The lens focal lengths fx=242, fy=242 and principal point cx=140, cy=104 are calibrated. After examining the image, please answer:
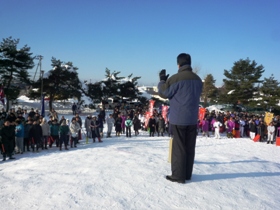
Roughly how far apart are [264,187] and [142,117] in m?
16.2

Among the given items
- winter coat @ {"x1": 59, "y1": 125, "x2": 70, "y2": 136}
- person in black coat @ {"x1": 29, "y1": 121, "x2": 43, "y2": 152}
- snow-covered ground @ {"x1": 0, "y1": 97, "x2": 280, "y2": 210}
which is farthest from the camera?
winter coat @ {"x1": 59, "y1": 125, "x2": 70, "y2": 136}

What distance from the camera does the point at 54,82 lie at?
89.7 feet

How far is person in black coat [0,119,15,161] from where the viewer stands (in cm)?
875

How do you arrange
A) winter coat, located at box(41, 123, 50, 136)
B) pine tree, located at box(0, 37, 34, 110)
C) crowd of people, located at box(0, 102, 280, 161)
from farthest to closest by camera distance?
1. pine tree, located at box(0, 37, 34, 110)
2. winter coat, located at box(41, 123, 50, 136)
3. crowd of people, located at box(0, 102, 280, 161)

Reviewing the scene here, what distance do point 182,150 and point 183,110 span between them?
2.03 feet

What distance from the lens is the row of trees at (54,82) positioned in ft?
76.7

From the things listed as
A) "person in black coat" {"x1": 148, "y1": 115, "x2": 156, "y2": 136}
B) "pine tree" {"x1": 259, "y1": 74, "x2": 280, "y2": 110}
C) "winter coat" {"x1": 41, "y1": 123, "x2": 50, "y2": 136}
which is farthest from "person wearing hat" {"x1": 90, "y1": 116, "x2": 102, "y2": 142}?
"pine tree" {"x1": 259, "y1": 74, "x2": 280, "y2": 110}

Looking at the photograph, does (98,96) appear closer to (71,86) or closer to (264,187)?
(71,86)

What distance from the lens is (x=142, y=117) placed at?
1997 centimetres

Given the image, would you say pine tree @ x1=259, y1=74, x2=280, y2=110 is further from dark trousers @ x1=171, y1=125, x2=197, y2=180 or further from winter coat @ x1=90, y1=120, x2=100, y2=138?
dark trousers @ x1=171, y1=125, x2=197, y2=180

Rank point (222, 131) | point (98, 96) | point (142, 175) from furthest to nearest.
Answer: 1. point (98, 96)
2. point (222, 131)
3. point (142, 175)

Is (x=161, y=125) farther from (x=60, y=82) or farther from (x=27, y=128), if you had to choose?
(x=60, y=82)

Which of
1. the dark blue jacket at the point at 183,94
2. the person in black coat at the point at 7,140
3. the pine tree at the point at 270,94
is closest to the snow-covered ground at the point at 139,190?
the dark blue jacket at the point at 183,94

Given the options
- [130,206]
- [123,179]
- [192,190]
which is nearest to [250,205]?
[192,190]
